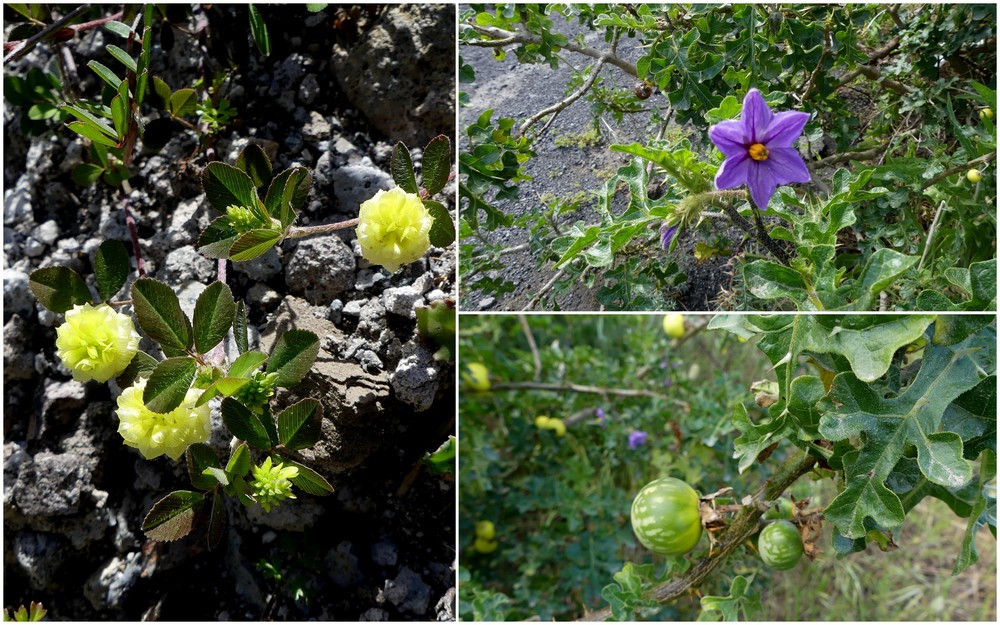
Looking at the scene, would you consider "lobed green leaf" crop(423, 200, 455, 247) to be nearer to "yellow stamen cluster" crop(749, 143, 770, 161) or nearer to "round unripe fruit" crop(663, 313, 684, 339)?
"yellow stamen cluster" crop(749, 143, 770, 161)

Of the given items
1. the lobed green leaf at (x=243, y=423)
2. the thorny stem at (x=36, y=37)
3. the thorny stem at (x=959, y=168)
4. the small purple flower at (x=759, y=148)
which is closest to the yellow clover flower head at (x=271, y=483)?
the lobed green leaf at (x=243, y=423)

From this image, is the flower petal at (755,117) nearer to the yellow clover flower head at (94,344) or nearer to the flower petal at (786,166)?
the flower petal at (786,166)

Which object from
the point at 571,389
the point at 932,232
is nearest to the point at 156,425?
the point at 571,389

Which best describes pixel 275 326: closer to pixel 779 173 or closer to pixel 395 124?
pixel 395 124

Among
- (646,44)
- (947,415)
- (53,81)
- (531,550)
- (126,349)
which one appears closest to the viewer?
(947,415)

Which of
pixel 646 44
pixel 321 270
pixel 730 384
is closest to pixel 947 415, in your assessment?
pixel 646 44
